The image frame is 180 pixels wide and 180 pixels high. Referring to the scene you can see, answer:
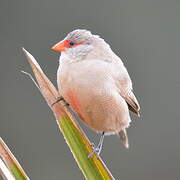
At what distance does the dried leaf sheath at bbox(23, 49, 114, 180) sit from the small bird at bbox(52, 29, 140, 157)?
0.06m

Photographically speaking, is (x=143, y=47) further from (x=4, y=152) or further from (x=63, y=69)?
(x=4, y=152)

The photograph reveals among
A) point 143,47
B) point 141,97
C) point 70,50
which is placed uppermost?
point 70,50

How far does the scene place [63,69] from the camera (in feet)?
12.5

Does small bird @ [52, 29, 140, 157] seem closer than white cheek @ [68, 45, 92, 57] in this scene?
Yes

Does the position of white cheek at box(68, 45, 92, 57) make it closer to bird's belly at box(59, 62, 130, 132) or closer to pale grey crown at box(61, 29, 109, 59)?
pale grey crown at box(61, 29, 109, 59)

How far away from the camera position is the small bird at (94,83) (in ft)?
12.3

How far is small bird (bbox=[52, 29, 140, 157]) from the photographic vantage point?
3.74 metres

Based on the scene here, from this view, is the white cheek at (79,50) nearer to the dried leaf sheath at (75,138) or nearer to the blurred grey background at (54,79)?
the dried leaf sheath at (75,138)

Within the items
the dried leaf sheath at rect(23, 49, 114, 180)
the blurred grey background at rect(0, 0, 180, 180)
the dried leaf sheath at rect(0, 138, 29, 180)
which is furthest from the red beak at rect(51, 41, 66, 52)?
the blurred grey background at rect(0, 0, 180, 180)

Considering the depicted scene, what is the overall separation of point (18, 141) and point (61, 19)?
75.1 inches

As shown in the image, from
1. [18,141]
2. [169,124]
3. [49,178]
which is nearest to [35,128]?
[18,141]

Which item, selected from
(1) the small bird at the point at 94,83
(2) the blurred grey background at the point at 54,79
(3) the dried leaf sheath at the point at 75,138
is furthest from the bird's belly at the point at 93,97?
(2) the blurred grey background at the point at 54,79

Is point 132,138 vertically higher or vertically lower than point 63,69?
lower

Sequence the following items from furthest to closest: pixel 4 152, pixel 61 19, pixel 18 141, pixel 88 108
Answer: pixel 61 19 < pixel 18 141 < pixel 88 108 < pixel 4 152
